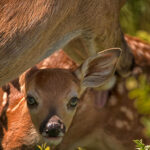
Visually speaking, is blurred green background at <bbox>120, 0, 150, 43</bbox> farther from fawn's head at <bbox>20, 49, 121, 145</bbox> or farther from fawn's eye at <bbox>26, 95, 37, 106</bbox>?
fawn's eye at <bbox>26, 95, 37, 106</bbox>

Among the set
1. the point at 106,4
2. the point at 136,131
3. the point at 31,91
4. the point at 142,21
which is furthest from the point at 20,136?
the point at 142,21

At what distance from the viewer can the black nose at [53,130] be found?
3154mm

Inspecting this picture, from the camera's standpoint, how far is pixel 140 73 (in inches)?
181

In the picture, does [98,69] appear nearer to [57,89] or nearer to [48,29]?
[57,89]

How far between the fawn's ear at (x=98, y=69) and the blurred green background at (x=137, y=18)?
1.54 m

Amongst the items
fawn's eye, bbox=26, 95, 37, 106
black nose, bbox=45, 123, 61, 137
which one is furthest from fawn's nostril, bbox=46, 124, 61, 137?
fawn's eye, bbox=26, 95, 37, 106

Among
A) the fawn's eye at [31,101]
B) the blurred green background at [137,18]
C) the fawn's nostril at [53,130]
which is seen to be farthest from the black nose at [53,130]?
the blurred green background at [137,18]

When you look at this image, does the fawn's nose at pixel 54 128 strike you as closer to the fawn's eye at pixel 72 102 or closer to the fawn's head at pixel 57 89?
the fawn's head at pixel 57 89

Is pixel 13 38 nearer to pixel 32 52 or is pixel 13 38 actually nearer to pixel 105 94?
pixel 32 52

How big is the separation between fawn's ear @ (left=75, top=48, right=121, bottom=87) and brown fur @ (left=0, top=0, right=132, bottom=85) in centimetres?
14

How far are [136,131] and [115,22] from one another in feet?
3.88

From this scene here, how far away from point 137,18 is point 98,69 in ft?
5.88

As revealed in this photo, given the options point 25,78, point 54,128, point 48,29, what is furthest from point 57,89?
point 48,29

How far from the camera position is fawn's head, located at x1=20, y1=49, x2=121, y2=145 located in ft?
11.1
